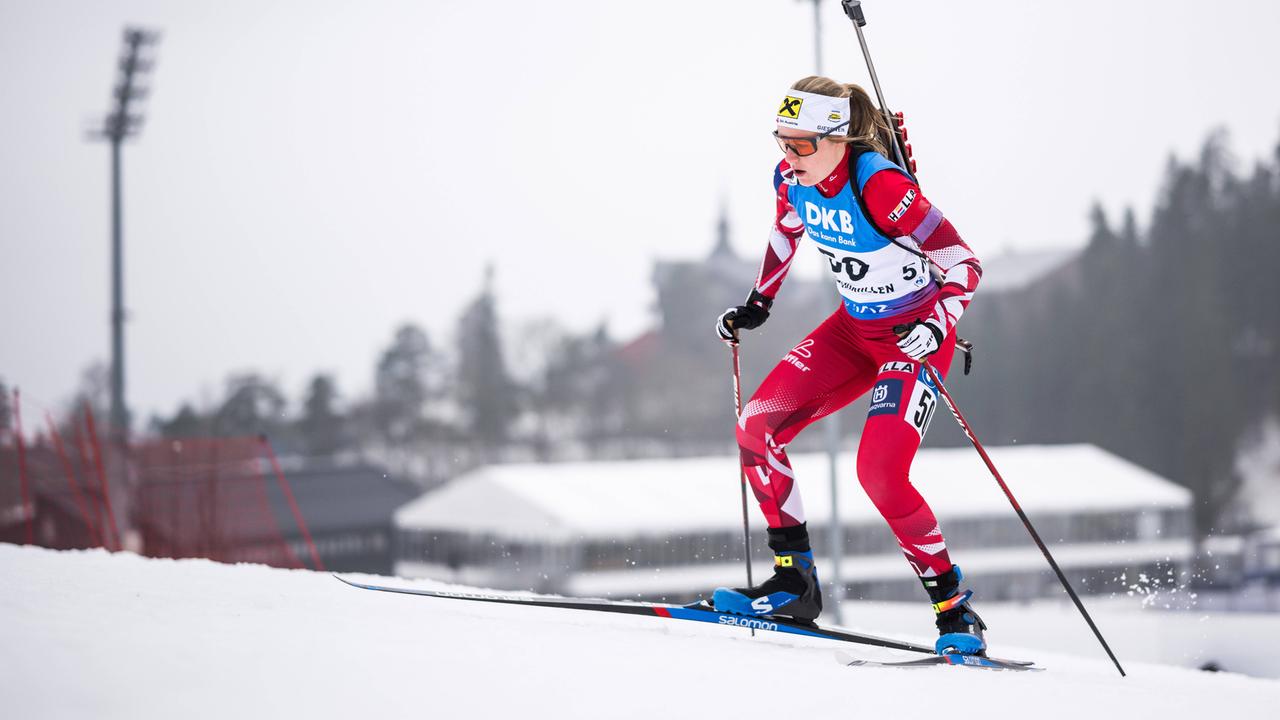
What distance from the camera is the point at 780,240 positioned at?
4316 mm

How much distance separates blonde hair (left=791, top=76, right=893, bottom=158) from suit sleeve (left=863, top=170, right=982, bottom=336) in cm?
22

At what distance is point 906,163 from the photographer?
3.98 m

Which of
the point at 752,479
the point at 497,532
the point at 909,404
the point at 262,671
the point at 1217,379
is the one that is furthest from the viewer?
the point at 1217,379

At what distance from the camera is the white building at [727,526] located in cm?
2430

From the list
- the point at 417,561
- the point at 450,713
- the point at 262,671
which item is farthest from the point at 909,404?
the point at 417,561

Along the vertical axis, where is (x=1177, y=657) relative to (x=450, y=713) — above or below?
below

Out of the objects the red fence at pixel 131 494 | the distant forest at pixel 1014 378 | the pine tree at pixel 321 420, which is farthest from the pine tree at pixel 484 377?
the red fence at pixel 131 494

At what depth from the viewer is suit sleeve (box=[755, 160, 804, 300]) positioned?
4160mm

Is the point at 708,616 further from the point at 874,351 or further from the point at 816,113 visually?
the point at 816,113

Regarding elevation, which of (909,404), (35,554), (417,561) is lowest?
(417,561)

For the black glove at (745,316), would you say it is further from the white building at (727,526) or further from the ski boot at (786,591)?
the white building at (727,526)

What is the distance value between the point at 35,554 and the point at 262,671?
2408mm

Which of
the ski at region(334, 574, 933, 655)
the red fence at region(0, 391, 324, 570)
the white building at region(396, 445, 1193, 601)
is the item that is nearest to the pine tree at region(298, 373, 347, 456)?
the red fence at region(0, 391, 324, 570)

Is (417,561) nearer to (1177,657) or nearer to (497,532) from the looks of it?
(497,532)
